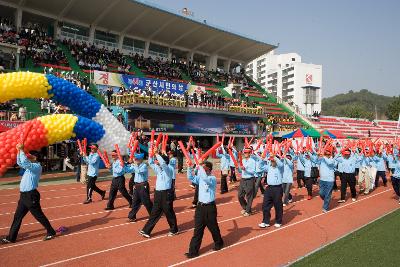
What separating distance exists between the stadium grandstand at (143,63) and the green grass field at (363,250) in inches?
584

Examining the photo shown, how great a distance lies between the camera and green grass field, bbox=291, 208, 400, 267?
6078 mm

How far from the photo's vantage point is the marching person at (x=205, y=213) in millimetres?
6605

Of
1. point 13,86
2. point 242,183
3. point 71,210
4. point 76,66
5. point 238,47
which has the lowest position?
point 71,210

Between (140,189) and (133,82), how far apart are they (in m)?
18.5

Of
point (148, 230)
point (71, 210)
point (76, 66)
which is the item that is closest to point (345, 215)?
point (148, 230)

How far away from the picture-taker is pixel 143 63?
34.3 meters

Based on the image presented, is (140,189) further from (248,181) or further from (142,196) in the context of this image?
(248,181)

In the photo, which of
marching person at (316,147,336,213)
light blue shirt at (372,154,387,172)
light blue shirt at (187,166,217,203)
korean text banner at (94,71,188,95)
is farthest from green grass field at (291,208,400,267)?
korean text banner at (94,71,188,95)

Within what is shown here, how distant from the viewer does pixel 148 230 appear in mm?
7684

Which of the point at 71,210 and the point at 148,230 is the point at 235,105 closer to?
the point at 71,210

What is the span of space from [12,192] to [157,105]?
487 inches

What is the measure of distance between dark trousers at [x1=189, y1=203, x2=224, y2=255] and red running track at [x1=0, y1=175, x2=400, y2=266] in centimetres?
22

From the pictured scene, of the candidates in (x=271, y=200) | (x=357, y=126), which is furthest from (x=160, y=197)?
(x=357, y=126)

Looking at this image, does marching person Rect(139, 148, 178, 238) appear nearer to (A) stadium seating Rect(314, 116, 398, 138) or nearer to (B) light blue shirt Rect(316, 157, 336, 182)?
(B) light blue shirt Rect(316, 157, 336, 182)
